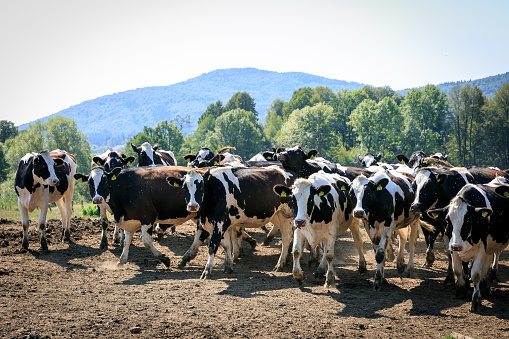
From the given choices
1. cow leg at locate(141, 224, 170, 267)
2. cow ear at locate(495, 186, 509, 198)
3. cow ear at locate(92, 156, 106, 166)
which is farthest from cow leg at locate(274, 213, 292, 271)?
cow ear at locate(92, 156, 106, 166)

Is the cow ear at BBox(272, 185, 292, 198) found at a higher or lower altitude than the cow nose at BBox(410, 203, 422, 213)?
higher

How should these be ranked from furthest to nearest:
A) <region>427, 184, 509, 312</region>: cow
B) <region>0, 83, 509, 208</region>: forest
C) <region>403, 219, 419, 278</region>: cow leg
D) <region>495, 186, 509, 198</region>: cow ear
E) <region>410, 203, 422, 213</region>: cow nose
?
<region>0, 83, 509, 208</region>: forest, <region>403, 219, 419, 278</region>: cow leg, <region>410, 203, 422, 213</region>: cow nose, <region>495, 186, 509, 198</region>: cow ear, <region>427, 184, 509, 312</region>: cow

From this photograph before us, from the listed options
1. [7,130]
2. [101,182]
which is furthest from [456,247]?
[7,130]

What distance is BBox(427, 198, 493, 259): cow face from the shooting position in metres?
9.39

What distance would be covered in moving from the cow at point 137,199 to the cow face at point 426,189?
622 centimetres

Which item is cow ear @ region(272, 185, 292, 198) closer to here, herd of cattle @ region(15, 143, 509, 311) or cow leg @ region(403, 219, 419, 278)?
herd of cattle @ region(15, 143, 509, 311)

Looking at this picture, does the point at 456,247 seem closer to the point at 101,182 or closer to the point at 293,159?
the point at 293,159

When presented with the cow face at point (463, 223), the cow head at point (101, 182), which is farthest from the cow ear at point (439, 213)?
the cow head at point (101, 182)

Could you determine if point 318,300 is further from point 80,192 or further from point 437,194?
point 80,192

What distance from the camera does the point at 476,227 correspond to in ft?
31.6

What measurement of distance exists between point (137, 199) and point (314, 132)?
7869 centimetres

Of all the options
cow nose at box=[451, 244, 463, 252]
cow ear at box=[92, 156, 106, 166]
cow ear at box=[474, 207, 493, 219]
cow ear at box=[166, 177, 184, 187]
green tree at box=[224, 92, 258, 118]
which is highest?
green tree at box=[224, 92, 258, 118]

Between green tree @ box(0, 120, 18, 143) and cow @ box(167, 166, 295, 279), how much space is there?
3655 inches

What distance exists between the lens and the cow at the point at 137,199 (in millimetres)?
13469
